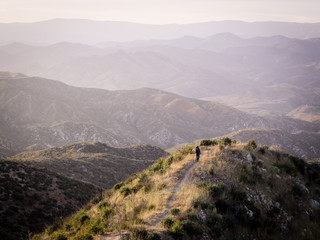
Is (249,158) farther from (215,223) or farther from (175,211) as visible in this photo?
(175,211)

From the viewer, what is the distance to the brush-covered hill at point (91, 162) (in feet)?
103

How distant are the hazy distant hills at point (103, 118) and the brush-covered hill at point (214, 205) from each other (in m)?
64.4

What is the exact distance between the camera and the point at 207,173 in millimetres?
10844

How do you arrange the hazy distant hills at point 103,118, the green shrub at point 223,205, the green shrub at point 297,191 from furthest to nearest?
the hazy distant hills at point 103,118
the green shrub at point 297,191
the green shrub at point 223,205

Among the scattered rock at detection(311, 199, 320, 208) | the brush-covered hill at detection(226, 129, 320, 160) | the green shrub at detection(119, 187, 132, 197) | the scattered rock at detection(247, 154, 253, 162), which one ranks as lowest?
the brush-covered hill at detection(226, 129, 320, 160)

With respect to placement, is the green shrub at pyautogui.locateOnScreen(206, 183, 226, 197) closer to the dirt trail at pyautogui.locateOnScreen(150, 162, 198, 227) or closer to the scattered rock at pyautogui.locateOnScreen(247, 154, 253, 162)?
the dirt trail at pyautogui.locateOnScreen(150, 162, 198, 227)

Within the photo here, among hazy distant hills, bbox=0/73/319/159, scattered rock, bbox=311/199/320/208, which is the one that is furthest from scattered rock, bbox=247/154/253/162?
hazy distant hills, bbox=0/73/319/159

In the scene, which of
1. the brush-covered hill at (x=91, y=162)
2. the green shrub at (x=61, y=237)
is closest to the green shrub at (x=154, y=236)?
the green shrub at (x=61, y=237)

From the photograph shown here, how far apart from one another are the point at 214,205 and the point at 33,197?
675 inches

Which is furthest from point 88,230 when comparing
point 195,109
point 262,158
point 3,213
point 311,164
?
point 195,109

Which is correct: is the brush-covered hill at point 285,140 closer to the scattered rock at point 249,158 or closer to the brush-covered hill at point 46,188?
the brush-covered hill at point 46,188

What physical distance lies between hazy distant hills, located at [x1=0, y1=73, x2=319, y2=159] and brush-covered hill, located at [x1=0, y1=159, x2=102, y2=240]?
47.0 meters

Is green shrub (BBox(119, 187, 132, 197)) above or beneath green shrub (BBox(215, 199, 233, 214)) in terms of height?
beneath

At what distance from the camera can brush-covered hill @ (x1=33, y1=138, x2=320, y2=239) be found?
7.73 meters
